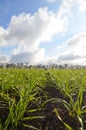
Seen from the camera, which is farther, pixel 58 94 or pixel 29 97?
pixel 58 94

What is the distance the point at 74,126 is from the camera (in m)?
3.72

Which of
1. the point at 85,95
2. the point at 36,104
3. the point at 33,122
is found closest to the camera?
the point at 33,122

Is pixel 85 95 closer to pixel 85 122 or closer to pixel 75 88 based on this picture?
pixel 75 88

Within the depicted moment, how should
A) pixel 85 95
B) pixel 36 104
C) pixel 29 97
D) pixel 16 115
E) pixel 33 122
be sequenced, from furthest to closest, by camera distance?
pixel 85 95 < pixel 36 104 < pixel 29 97 < pixel 33 122 < pixel 16 115

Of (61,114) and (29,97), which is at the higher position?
(29,97)

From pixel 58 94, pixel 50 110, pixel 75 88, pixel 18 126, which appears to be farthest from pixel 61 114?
pixel 75 88

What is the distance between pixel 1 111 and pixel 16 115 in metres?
0.53

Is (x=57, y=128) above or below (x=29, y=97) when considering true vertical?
below

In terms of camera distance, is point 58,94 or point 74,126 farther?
point 58,94

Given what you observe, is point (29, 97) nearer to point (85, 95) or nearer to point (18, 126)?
point (18, 126)

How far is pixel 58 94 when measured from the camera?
5469 mm

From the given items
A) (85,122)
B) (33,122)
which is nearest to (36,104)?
(33,122)

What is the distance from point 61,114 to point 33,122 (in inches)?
21.5

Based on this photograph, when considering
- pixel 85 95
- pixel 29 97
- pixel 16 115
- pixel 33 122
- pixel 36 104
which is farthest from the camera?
pixel 85 95
